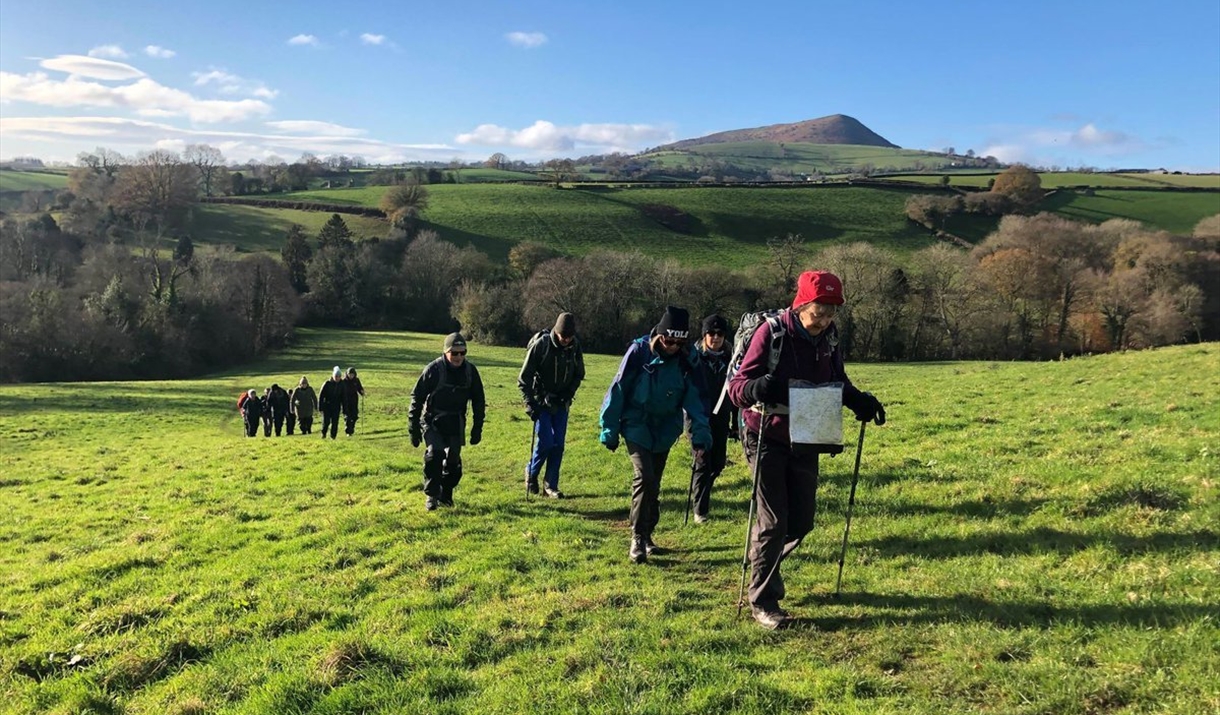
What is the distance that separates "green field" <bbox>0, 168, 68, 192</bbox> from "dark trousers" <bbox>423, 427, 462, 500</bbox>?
12645 centimetres

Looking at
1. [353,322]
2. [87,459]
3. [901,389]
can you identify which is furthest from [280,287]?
[901,389]

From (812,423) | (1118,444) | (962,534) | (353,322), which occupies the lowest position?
(353,322)

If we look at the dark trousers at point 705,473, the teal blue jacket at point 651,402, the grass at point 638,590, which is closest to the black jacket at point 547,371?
the grass at point 638,590

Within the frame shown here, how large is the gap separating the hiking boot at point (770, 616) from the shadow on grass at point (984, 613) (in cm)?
15

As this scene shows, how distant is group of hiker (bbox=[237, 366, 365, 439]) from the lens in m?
20.8

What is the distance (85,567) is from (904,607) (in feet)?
30.8

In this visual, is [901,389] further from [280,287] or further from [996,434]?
[280,287]

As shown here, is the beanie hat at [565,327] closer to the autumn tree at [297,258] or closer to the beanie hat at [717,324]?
the beanie hat at [717,324]

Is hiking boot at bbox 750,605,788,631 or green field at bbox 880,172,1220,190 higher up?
green field at bbox 880,172,1220,190

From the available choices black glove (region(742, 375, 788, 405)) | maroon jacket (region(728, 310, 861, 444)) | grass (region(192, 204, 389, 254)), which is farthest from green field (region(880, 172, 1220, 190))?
black glove (region(742, 375, 788, 405))

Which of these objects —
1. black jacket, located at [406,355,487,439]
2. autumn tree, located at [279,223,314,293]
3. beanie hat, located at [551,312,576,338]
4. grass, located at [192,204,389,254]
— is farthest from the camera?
grass, located at [192,204,389,254]

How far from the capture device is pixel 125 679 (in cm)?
553

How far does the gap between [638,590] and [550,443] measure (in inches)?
186

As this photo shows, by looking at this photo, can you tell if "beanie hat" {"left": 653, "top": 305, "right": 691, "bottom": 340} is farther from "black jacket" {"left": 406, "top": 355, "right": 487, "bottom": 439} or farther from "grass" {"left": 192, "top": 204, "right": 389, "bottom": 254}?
"grass" {"left": 192, "top": 204, "right": 389, "bottom": 254}
